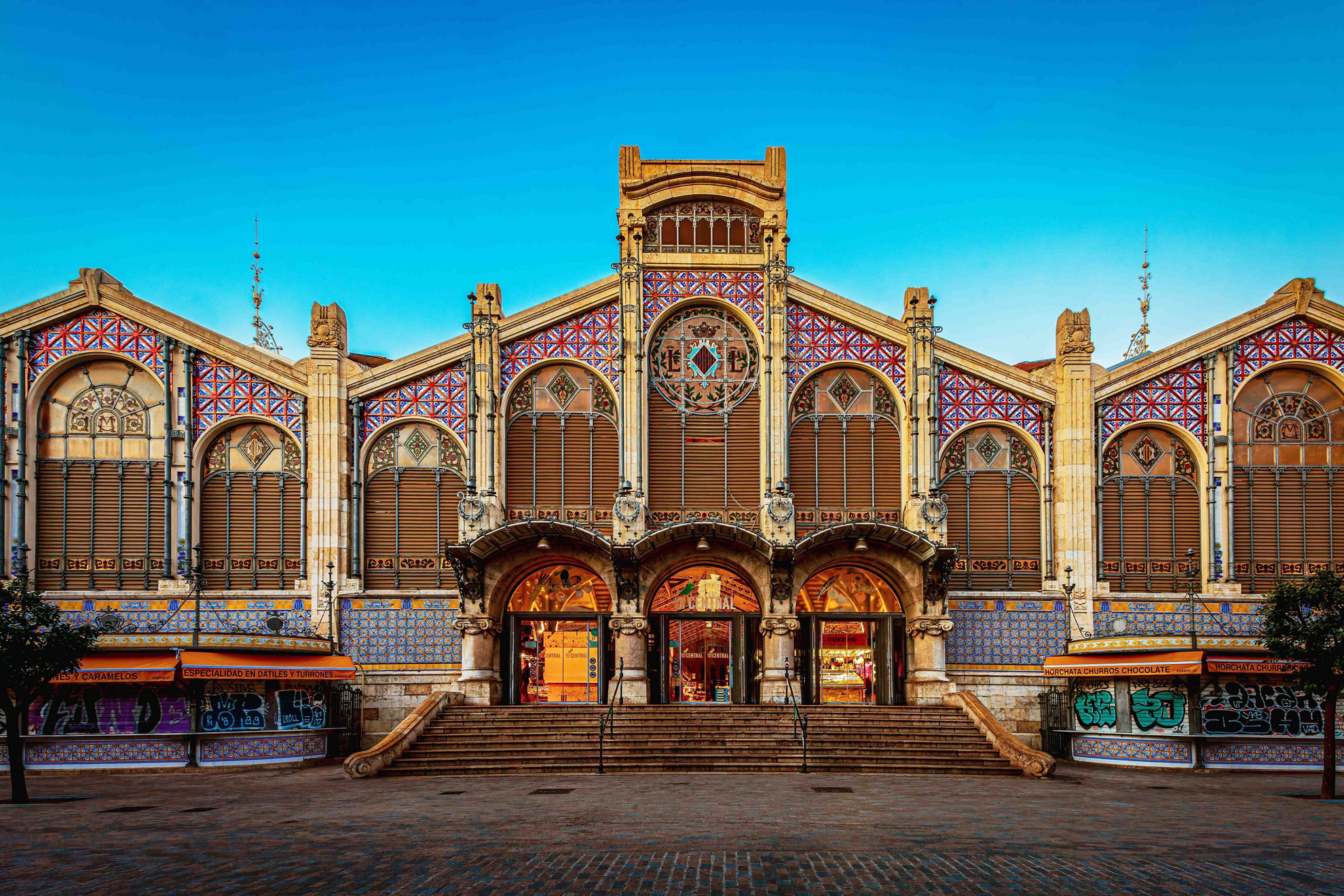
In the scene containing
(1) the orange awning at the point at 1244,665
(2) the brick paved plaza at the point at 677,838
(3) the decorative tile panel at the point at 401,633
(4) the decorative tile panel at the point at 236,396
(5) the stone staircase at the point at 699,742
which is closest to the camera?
(2) the brick paved plaza at the point at 677,838

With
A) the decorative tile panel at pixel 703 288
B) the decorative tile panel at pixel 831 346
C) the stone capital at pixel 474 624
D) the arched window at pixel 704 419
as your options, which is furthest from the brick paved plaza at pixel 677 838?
the decorative tile panel at pixel 703 288

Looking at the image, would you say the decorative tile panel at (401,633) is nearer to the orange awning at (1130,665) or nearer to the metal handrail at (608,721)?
the metal handrail at (608,721)

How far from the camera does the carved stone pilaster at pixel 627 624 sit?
26984 mm

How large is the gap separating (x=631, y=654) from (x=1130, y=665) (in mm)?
12392

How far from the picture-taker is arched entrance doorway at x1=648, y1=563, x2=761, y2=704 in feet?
92.3

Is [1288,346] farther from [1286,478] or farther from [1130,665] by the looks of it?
[1130,665]

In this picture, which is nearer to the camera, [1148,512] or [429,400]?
[1148,512]

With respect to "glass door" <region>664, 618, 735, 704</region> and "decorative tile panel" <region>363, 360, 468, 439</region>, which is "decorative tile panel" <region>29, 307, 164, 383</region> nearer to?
"decorative tile panel" <region>363, 360, 468, 439</region>

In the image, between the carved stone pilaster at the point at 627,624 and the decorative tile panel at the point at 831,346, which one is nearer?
the carved stone pilaster at the point at 627,624

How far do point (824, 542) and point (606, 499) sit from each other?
6193mm

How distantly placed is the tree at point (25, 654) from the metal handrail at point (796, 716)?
14516 millimetres

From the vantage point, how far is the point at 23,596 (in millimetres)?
18844

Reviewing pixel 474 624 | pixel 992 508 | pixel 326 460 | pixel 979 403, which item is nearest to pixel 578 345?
pixel 326 460

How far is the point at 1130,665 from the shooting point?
977 inches
